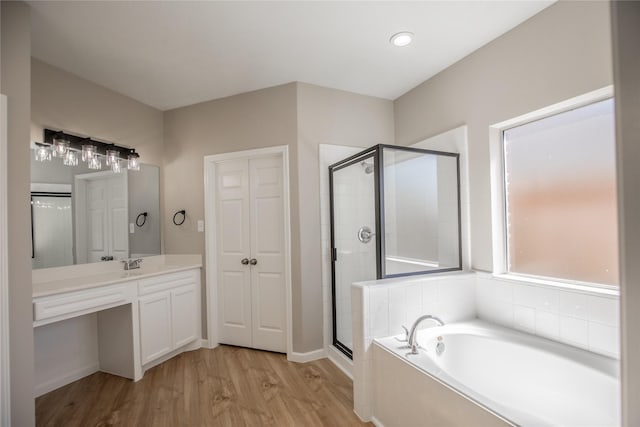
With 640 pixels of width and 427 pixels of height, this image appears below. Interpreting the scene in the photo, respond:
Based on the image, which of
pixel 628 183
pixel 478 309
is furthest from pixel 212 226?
pixel 628 183

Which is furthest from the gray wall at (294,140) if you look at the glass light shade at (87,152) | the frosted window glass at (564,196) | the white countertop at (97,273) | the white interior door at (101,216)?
the frosted window glass at (564,196)

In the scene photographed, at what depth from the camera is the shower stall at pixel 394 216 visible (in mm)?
2264

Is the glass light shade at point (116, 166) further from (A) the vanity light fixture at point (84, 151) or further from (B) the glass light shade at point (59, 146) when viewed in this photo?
(B) the glass light shade at point (59, 146)

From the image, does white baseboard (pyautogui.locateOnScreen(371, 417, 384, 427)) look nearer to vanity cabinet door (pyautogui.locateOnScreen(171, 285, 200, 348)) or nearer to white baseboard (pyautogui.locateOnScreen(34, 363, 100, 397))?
vanity cabinet door (pyautogui.locateOnScreen(171, 285, 200, 348))

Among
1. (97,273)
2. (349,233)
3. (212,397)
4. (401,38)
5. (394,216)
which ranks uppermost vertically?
(401,38)

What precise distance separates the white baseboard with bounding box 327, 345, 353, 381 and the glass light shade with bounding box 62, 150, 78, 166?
273 centimetres

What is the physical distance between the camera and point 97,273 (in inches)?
106

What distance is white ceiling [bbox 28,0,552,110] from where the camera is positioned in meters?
1.89

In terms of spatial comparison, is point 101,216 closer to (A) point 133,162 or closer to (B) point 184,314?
(A) point 133,162

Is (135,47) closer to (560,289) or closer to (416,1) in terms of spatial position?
(416,1)

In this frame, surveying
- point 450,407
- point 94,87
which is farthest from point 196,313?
point 450,407

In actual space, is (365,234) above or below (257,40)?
below

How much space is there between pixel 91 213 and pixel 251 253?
1.41 meters

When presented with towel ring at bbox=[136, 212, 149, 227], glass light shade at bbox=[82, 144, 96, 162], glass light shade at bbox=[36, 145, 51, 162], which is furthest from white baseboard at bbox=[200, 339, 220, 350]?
glass light shade at bbox=[36, 145, 51, 162]
